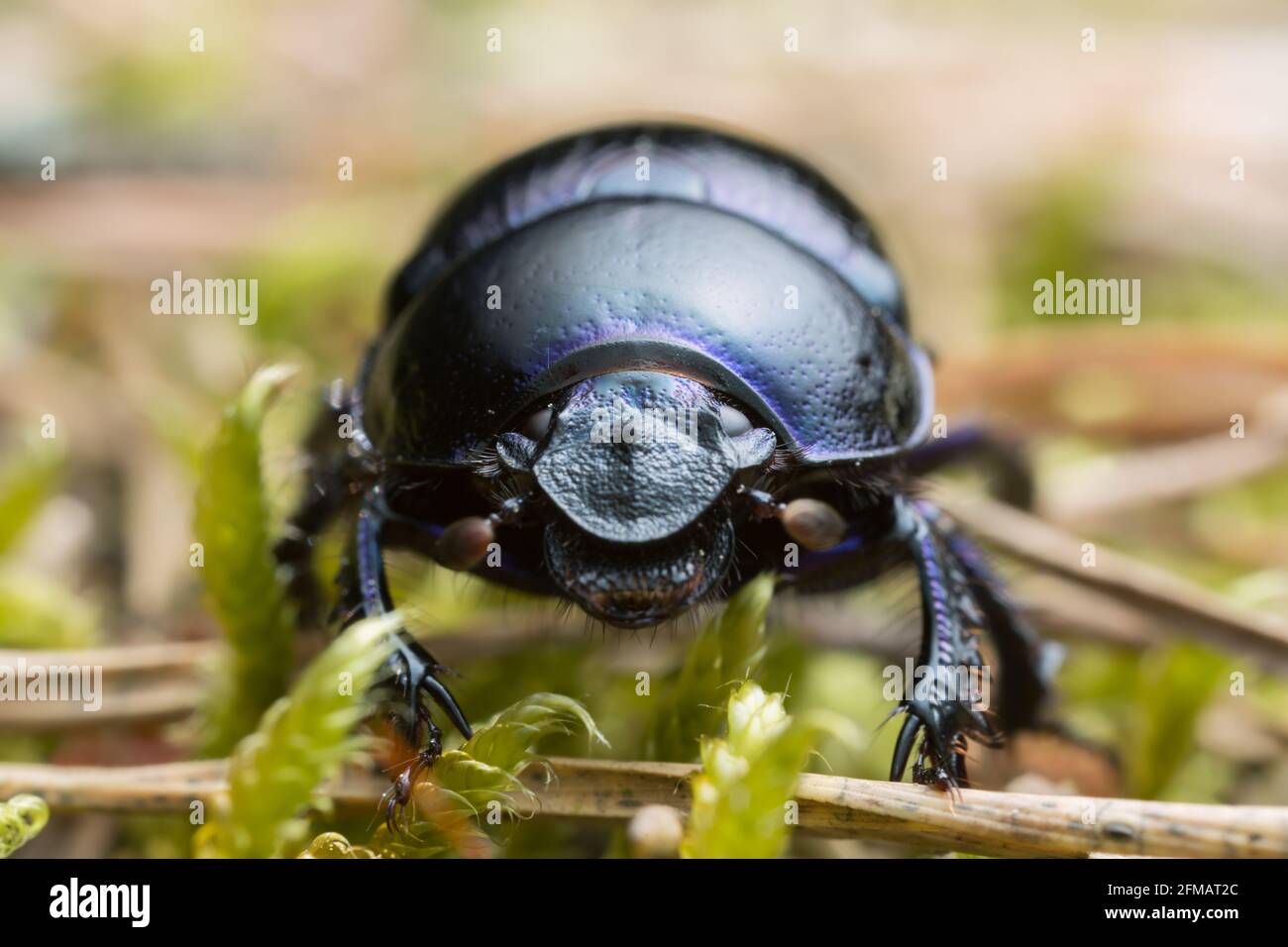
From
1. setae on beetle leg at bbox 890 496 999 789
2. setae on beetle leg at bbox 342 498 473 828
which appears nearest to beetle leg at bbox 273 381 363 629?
setae on beetle leg at bbox 342 498 473 828

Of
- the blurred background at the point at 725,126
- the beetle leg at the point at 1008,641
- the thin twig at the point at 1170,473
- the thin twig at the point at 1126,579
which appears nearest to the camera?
the beetle leg at the point at 1008,641

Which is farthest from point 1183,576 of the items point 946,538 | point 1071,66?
point 1071,66

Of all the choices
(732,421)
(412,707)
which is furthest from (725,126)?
(412,707)

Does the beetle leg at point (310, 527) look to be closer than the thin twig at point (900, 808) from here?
No

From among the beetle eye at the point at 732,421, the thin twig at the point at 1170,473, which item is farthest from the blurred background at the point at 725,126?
the beetle eye at the point at 732,421

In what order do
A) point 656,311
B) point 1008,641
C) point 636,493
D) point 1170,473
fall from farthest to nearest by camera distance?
point 1170,473, point 1008,641, point 656,311, point 636,493

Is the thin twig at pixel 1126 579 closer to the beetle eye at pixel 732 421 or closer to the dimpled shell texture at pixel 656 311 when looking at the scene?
the dimpled shell texture at pixel 656 311

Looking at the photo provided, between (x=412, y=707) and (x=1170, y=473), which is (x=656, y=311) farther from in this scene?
(x=1170, y=473)
